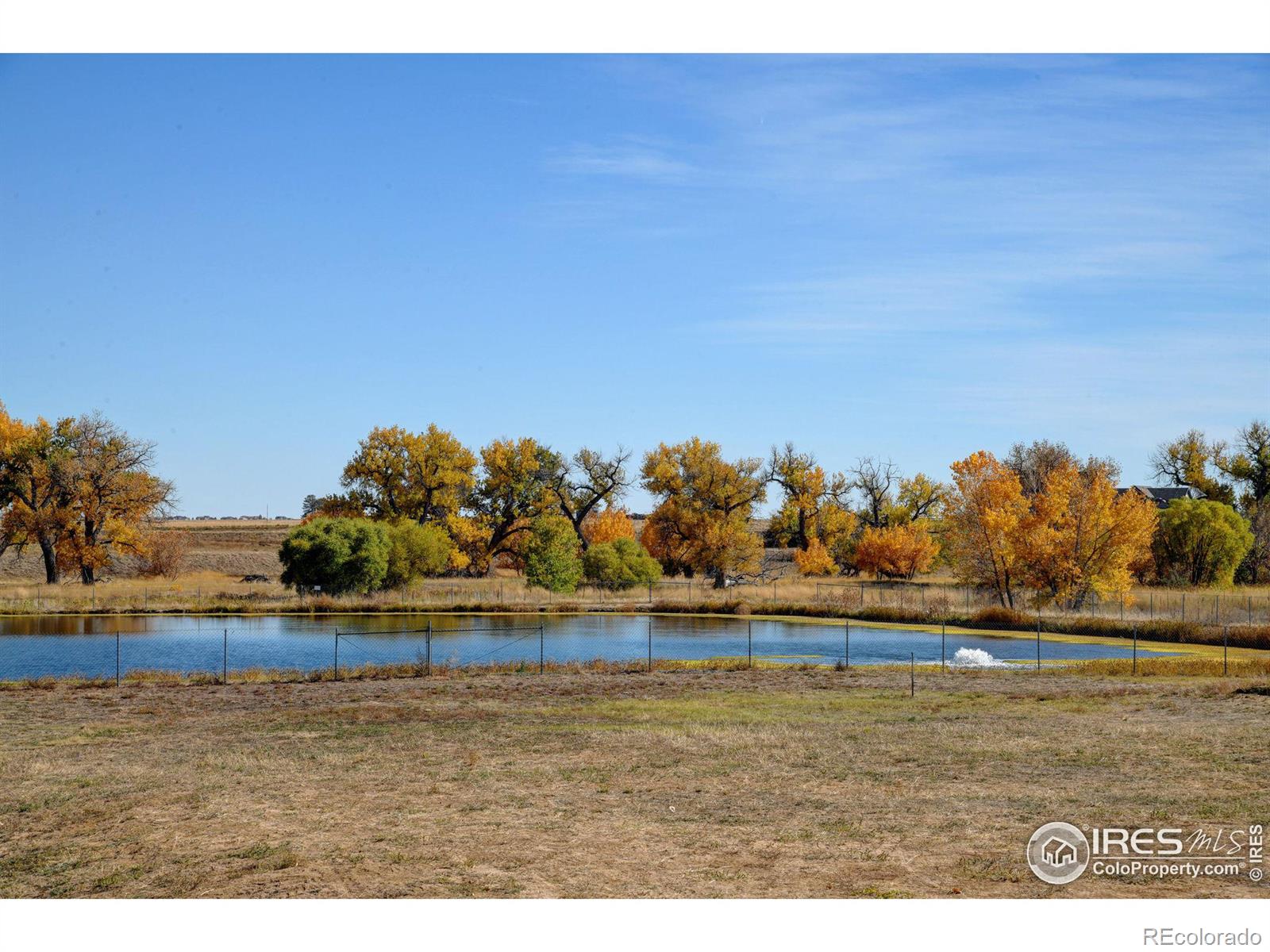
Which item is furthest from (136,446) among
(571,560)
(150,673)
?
(150,673)

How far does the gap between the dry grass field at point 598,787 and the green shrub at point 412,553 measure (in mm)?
44908

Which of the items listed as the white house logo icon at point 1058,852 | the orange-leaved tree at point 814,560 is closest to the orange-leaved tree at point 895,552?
the orange-leaved tree at point 814,560

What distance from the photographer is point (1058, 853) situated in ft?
46.9

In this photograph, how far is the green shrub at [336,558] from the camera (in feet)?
238

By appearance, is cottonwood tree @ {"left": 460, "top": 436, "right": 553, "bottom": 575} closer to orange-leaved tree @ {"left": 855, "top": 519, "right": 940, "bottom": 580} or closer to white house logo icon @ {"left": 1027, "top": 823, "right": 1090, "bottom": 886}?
orange-leaved tree @ {"left": 855, "top": 519, "right": 940, "bottom": 580}

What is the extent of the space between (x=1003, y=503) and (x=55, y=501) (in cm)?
6343

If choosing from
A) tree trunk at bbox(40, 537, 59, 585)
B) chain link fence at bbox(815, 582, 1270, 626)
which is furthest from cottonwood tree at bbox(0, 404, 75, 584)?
chain link fence at bbox(815, 582, 1270, 626)

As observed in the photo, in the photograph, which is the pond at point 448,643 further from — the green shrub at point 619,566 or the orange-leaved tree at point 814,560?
the orange-leaved tree at point 814,560

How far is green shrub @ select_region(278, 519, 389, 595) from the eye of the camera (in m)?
72.7

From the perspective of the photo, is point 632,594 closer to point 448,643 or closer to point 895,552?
point 448,643

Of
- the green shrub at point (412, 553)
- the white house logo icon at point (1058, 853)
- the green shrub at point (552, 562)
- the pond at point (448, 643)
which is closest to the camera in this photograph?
the white house logo icon at point (1058, 853)

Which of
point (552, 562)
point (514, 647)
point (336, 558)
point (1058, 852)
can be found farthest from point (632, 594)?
point (1058, 852)

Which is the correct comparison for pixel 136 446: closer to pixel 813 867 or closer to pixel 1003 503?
pixel 1003 503

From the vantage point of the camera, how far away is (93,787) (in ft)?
62.5
